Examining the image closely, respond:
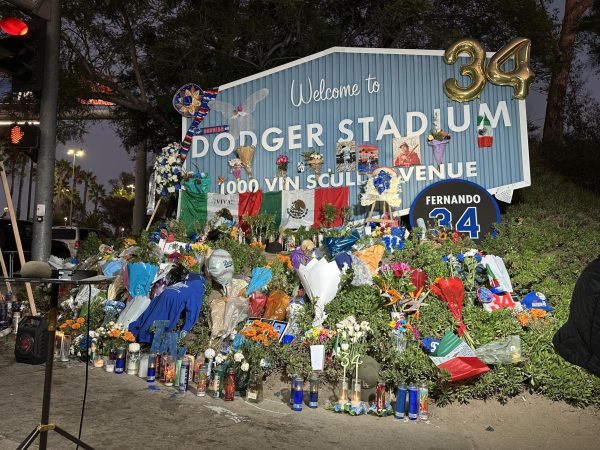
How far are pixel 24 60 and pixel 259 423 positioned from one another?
413 cm

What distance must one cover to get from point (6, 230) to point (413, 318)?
43.8 feet

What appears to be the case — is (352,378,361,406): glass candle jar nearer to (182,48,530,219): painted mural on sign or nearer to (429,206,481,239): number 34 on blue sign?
(429,206,481,239): number 34 on blue sign

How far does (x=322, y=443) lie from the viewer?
196 inches

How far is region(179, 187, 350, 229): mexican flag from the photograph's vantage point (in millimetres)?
13531

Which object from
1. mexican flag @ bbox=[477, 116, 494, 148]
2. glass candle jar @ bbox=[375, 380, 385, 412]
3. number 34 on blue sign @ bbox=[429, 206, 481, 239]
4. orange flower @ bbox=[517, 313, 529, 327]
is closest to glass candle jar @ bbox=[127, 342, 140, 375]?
glass candle jar @ bbox=[375, 380, 385, 412]

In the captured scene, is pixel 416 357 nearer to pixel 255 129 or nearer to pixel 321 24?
pixel 255 129

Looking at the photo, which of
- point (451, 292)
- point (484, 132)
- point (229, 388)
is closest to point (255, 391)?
point (229, 388)

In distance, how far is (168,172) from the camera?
1488 cm

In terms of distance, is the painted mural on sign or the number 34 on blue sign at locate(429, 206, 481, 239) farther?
the painted mural on sign

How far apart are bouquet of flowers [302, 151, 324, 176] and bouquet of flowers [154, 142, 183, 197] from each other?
11.6ft

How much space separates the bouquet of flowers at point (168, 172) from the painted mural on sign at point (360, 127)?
1.55 ft

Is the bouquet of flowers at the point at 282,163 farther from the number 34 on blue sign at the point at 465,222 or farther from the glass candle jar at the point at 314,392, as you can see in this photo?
the glass candle jar at the point at 314,392

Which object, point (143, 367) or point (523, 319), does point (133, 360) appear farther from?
point (523, 319)

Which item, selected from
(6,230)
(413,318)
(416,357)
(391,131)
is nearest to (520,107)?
(391,131)
